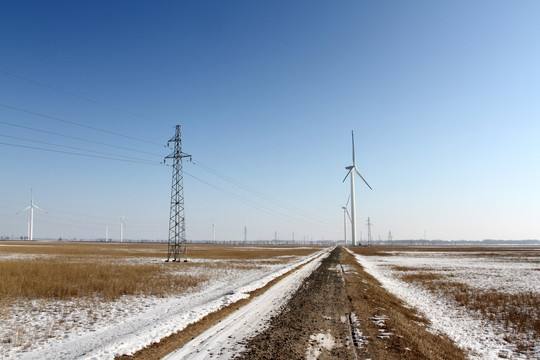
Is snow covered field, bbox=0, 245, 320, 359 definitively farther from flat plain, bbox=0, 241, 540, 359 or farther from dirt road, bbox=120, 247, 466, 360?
dirt road, bbox=120, 247, 466, 360

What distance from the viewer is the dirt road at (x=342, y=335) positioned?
875 cm

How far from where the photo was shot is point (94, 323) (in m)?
12.3

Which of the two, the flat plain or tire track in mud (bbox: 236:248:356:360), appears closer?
tire track in mud (bbox: 236:248:356:360)

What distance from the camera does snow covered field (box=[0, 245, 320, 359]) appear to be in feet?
29.8

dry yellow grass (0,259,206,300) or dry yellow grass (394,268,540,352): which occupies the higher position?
dry yellow grass (0,259,206,300)

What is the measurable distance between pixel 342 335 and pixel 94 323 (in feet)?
29.5

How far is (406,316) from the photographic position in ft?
47.5

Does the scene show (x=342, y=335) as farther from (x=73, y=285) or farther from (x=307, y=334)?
A: (x=73, y=285)

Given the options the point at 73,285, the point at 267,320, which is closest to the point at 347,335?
the point at 267,320

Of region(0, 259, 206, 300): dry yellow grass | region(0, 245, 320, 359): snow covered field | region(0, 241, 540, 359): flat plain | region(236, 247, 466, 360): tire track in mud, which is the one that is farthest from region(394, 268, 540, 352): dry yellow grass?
region(0, 259, 206, 300): dry yellow grass

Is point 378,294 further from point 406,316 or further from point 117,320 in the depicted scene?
point 117,320

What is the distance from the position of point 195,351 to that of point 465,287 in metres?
22.2

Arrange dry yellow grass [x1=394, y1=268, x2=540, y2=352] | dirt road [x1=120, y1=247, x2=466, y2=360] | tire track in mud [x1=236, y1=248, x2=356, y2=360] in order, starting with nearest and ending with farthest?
tire track in mud [x1=236, y1=248, x2=356, y2=360] → dirt road [x1=120, y1=247, x2=466, y2=360] → dry yellow grass [x1=394, y1=268, x2=540, y2=352]

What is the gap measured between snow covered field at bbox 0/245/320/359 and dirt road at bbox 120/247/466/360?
1.05 metres
